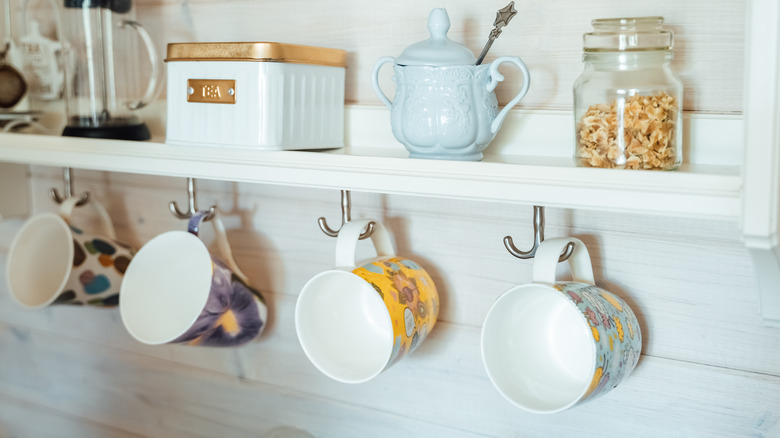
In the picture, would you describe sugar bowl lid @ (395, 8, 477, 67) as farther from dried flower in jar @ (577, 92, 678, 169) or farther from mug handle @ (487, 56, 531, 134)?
dried flower in jar @ (577, 92, 678, 169)

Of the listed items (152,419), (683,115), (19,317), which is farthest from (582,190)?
(19,317)

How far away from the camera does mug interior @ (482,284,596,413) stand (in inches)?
34.9

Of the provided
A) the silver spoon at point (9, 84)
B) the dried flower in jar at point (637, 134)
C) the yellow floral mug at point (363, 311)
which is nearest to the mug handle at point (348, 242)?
the yellow floral mug at point (363, 311)

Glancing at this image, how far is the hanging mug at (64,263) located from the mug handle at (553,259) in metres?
0.71

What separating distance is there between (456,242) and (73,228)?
62 cm

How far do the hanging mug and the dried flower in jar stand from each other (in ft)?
2.64

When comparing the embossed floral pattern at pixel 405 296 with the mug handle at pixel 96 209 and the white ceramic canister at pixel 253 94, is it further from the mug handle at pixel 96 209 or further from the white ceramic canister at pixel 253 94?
the mug handle at pixel 96 209

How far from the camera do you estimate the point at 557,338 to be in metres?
0.93

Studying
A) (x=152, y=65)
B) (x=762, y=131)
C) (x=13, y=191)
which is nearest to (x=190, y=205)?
(x=152, y=65)

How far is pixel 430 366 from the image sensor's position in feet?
3.54

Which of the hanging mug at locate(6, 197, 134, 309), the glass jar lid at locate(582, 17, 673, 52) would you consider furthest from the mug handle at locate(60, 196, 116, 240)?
the glass jar lid at locate(582, 17, 673, 52)

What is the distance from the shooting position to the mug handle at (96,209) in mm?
1258

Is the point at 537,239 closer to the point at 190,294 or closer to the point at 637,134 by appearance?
the point at 637,134

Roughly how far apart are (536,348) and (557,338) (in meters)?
0.03
